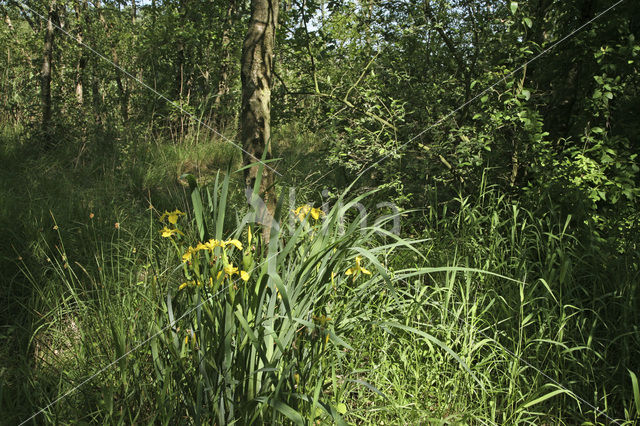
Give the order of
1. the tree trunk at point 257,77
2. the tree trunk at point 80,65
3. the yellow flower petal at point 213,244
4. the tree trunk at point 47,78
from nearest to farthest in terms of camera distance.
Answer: the yellow flower petal at point 213,244, the tree trunk at point 257,77, the tree trunk at point 47,78, the tree trunk at point 80,65

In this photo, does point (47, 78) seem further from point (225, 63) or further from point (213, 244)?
point (213, 244)

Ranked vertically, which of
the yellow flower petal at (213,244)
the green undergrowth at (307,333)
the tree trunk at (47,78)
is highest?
the tree trunk at (47,78)

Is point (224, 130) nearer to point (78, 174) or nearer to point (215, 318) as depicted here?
point (78, 174)

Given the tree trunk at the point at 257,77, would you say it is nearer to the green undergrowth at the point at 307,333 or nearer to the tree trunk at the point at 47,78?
the green undergrowth at the point at 307,333

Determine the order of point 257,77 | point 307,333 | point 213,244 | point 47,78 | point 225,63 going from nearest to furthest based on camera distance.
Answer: point 213,244 → point 307,333 → point 257,77 → point 47,78 → point 225,63

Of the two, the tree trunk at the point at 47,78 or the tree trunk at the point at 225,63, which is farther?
the tree trunk at the point at 225,63

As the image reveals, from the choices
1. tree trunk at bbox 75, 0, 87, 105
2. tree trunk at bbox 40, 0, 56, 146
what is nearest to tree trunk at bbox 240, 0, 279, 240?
tree trunk at bbox 40, 0, 56, 146

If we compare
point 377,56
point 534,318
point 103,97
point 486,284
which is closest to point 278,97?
point 377,56

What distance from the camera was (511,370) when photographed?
170cm

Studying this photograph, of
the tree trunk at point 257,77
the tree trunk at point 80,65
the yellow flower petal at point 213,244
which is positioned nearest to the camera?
the yellow flower petal at point 213,244

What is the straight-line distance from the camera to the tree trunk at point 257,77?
2146 millimetres

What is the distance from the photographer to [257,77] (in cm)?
217

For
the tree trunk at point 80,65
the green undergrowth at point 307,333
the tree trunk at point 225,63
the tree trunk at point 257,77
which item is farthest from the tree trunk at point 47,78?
the tree trunk at point 257,77

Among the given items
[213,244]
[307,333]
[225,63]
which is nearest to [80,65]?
[225,63]
